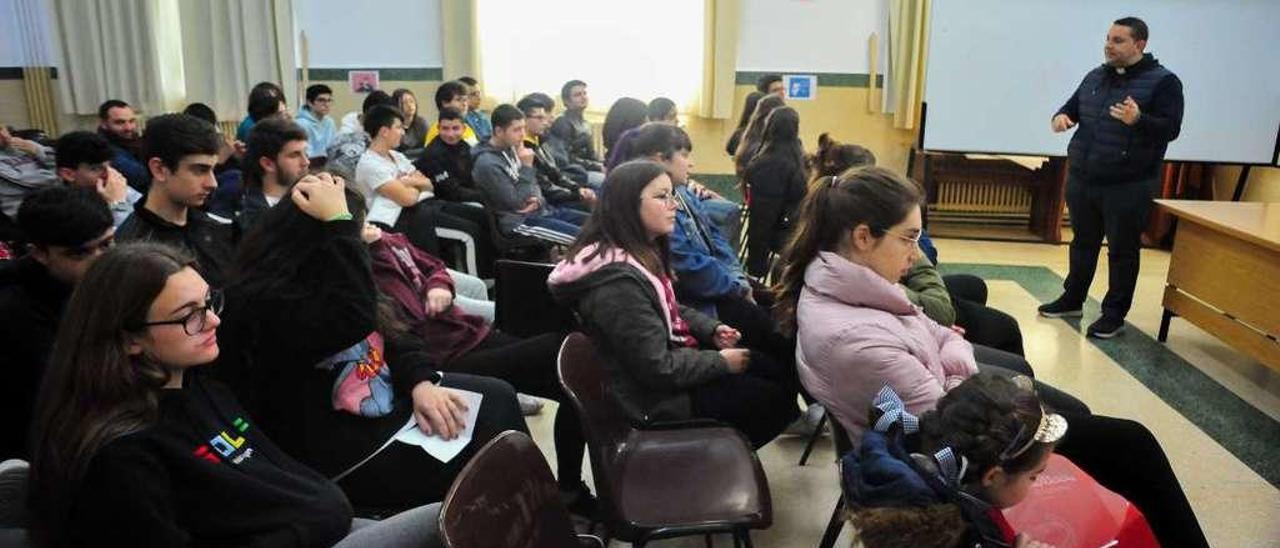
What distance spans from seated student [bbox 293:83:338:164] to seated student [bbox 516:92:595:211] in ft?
4.08

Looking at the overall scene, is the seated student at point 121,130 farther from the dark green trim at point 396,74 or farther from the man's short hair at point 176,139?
the dark green trim at point 396,74

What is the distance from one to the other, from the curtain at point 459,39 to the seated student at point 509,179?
8.43 ft

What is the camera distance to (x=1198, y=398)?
330 cm

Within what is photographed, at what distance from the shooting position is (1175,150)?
19.1 feet

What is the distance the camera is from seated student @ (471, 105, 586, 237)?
4.10 metres

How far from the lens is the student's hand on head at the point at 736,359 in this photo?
213 centimetres

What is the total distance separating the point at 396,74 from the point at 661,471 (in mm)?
5666

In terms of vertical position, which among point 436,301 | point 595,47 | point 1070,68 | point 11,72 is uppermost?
point 595,47

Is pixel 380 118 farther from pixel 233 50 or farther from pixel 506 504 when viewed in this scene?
pixel 233 50

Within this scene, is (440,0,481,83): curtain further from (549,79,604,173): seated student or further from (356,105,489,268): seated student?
(356,105,489,268): seated student

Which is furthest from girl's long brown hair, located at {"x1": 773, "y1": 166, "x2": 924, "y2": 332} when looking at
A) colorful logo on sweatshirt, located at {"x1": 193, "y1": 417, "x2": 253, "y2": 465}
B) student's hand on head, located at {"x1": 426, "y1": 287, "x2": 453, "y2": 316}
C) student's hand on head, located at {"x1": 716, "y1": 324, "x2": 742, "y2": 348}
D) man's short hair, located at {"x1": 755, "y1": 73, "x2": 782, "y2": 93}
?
man's short hair, located at {"x1": 755, "y1": 73, "x2": 782, "y2": 93}

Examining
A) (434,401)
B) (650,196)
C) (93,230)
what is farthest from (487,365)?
(93,230)

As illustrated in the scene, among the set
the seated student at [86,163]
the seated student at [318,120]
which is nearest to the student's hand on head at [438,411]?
the seated student at [86,163]

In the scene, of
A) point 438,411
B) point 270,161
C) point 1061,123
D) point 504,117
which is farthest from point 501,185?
point 1061,123
